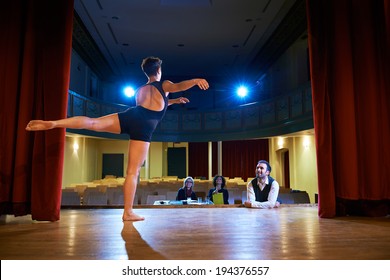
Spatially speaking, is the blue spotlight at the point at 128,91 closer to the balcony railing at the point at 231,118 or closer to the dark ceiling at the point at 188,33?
the dark ceiling at the point at 188,33

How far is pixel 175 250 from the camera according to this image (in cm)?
165

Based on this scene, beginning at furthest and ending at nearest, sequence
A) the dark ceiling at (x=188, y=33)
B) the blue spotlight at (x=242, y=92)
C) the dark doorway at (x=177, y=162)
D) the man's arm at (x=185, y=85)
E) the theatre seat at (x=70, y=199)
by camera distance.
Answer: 1. the dark doorway at (x=177, y=162)
2. the blue spotlight at (x=242, y=92)
3. the dark ceiling at (x=188, y=33)
4. the theatre seat at (x=70, y=199)
5. the man's arm at (x=185, y=85)

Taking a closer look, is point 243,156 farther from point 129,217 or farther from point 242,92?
point 129,217

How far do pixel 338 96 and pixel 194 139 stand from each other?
9.12 metres

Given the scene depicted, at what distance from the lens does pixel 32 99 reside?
272 cm

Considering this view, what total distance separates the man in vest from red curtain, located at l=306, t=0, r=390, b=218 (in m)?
0.58

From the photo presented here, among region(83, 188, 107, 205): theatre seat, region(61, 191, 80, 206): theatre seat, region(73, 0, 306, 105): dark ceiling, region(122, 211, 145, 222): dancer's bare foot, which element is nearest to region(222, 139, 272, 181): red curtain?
region(73, 0, 306, 105): dark ceiling

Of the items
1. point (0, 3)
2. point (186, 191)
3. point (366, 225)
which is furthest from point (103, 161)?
point (366, 225)

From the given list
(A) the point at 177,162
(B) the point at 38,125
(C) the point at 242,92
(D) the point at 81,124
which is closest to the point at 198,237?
(D) the point at 81,124

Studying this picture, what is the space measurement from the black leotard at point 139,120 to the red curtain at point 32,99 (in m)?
0.67

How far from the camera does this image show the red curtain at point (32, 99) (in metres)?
2.61

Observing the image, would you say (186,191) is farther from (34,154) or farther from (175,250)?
(175,250)

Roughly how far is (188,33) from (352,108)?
700 centimetres

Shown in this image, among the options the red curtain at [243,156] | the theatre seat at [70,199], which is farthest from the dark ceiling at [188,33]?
the theatre seat at [70,199]
